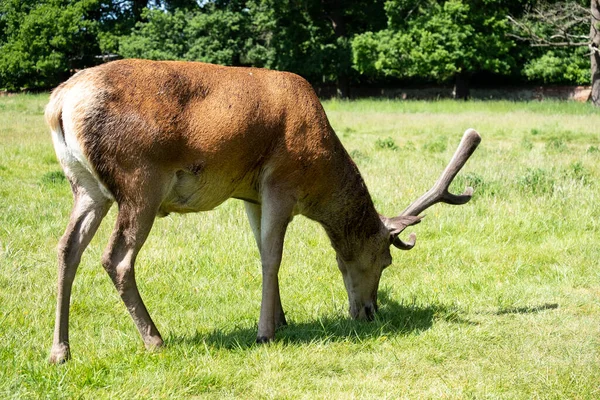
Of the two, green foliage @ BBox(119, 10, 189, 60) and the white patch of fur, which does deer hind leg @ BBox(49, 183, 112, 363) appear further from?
green foliage @ BBox(119, 10, 189, 60)

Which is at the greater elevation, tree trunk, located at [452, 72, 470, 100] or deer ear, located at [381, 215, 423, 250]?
deer ear, located at [381, 215, 423, 250]

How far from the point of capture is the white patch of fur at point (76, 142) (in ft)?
15.4

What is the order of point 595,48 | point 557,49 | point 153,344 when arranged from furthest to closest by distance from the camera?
1. point 557,49
2. point 595,48
3. point 153,344

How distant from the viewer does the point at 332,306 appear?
651 centimetres

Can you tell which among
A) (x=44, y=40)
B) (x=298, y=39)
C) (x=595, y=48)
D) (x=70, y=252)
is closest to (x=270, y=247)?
(x=70, y=252)

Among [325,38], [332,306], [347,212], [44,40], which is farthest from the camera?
[44,40]

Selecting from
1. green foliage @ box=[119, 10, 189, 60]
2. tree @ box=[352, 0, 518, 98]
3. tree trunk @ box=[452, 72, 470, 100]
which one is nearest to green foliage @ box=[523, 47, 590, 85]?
tree @ box=[352, 0, 518, 98]

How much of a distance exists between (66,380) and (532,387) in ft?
9.78

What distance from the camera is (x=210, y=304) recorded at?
6.41m

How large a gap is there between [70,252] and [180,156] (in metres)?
0.99

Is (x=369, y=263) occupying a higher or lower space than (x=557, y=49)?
higher

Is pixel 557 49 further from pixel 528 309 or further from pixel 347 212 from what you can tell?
pixel 347 212

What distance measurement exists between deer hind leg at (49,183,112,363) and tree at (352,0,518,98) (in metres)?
34.1

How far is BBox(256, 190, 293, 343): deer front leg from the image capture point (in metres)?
5.42
